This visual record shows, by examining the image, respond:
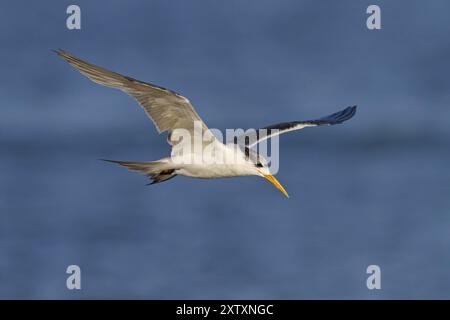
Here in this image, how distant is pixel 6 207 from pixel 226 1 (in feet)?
33.6

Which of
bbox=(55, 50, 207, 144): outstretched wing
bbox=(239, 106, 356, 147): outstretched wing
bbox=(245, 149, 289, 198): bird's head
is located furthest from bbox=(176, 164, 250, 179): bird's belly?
bbox=(239, 106, 356, 147): outstretched wing

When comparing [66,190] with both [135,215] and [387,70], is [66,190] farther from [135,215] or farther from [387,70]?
[387,70]

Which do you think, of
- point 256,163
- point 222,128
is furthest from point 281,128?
point 222,128

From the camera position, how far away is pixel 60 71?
2075 cm

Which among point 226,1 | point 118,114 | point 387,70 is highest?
point 226,1

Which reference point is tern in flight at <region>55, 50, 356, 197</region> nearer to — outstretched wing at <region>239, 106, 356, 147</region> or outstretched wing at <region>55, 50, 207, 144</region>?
outstretched wing at <region>55, 50, 207, 144</region>

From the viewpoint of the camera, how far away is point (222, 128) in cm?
1738

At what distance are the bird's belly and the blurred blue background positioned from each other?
3930mm

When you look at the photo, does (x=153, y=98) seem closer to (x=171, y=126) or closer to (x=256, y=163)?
(x=171, y=126)

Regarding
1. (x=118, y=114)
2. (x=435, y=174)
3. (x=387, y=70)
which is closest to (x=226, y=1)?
(x=387, y=70)

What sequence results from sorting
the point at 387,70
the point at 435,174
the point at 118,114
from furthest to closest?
the point at 387,70
the point at 118,114
the point at 435,174

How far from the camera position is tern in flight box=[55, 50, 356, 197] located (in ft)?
29.4

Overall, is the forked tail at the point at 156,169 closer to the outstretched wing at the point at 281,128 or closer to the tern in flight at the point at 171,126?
the tern in flight at the point at 171,126

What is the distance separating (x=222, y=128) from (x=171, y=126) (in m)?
8.14
